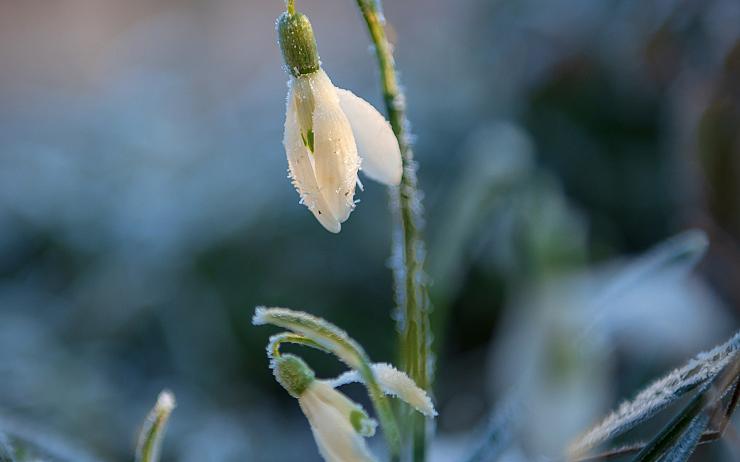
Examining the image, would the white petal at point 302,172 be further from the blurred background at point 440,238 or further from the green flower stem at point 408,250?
the blurred background at point 440,238

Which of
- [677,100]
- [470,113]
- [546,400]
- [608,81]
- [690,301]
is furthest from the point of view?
[470,113]

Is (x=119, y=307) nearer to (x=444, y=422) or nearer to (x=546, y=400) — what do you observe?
(x=444, y=422)

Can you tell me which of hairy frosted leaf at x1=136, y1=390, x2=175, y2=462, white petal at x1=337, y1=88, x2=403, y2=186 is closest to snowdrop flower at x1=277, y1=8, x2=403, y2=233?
white petal at x1=337, y1=88, x2=403, y2=186

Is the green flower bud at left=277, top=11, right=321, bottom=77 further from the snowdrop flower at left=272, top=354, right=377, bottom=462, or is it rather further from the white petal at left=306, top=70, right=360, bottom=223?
the snowdrop flower at left=272, top=354, right=377, bottom=462

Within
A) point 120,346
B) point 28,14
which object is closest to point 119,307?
point 120,346

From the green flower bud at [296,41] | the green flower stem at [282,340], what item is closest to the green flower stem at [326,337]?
the green flower stem at [282,340]

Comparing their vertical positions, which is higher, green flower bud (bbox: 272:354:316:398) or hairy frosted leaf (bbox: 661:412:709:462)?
green flower bud (bbox: 272:354:316:398)
